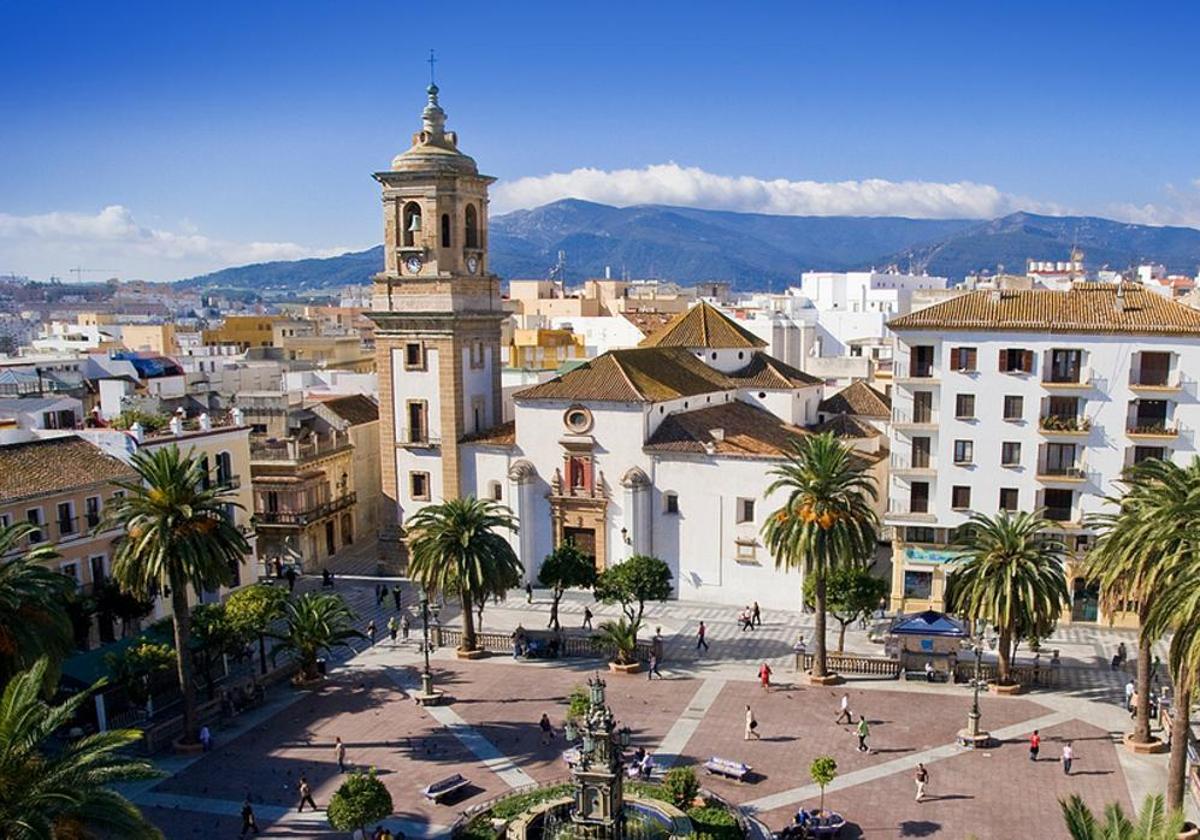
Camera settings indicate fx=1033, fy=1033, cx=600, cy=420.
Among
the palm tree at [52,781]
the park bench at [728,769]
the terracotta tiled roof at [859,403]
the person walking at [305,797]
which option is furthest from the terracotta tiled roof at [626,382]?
the palm tree at [52,781]

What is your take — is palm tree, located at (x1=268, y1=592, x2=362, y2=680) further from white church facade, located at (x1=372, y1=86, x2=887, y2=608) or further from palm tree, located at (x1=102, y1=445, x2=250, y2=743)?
white church facade, located at (x1=372, y1=86, x2=887, y2=608)

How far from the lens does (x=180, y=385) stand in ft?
247

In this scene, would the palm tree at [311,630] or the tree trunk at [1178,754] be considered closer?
the tree trunk at [1178,754]

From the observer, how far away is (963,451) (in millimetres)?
47219

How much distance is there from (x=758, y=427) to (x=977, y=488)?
43.9 feet

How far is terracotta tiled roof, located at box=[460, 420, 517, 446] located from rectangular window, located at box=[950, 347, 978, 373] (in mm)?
22982

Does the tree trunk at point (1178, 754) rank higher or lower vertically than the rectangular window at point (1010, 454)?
lower

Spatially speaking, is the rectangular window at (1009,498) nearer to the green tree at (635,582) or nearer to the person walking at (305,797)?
the green tree at (635,582)

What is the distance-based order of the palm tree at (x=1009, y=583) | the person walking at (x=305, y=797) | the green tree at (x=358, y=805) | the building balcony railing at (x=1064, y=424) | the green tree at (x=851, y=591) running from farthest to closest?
1. the building balcony railing at (x=1064, y=424)
2. the green tree at (x=851, y=591)
3. the palm tree at (x=1009, y=583)
4. the person walking at (x=305, y=797)
5. the green tree at (x=358, y=805)

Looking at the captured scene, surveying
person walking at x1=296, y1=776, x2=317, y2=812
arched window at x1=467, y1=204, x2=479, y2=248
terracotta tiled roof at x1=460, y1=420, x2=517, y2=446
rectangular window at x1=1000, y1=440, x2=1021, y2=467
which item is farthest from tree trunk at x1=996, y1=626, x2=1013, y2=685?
arched window at x1=467, y1=204, x2=479, y2=248

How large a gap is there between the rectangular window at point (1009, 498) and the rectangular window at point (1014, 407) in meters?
3.25

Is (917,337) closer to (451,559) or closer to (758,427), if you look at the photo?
(758,427)

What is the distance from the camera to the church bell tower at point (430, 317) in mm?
56219

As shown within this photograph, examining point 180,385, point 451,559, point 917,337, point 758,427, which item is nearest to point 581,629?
point 451,559
